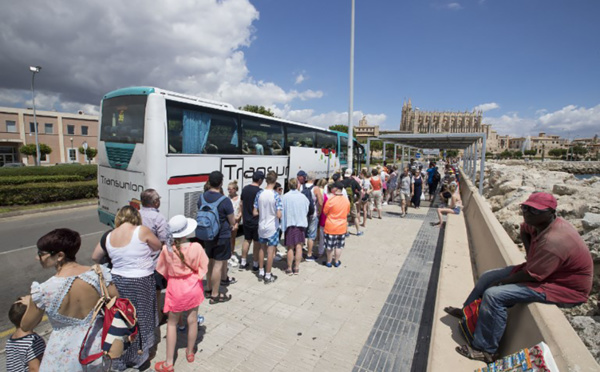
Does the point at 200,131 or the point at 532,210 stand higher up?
the point at 200,131

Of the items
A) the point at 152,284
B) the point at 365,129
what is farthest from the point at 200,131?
the point at 365,129

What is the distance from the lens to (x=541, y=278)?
2777mm

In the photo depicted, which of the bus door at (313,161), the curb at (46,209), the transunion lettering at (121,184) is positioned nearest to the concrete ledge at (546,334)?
the transunion lettering at (121,184)

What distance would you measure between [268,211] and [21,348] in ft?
11.5

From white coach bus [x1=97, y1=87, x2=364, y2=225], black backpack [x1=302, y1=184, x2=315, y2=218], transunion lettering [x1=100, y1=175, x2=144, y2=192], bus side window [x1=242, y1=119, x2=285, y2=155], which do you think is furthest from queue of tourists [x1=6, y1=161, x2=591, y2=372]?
bus side window [x1=242, y1=119, x2=285, y2=155]

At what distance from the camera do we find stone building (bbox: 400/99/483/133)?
12753 centimetres

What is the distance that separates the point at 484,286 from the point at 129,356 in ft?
13.4

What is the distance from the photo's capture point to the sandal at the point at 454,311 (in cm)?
376

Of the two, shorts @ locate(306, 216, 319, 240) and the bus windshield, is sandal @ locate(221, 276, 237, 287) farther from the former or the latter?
the bus windshield

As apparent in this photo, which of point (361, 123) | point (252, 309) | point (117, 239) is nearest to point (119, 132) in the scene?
point (117, 239)

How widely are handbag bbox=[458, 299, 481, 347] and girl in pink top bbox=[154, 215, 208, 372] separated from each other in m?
2.95

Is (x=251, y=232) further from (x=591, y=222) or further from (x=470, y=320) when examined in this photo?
(x=591, y=222)

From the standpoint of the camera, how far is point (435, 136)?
12344mm

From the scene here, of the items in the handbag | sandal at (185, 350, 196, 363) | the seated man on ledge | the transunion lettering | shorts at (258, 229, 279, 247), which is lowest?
sandal at (185, 350, 196, 363)
